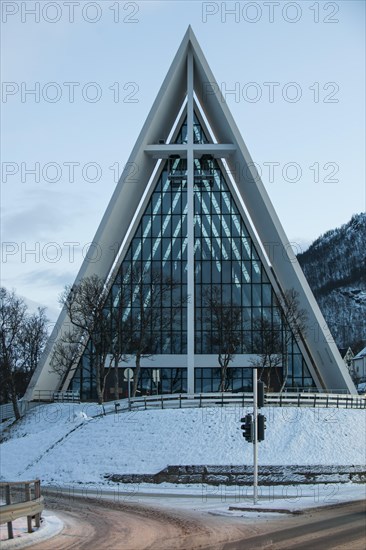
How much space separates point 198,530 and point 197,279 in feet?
136

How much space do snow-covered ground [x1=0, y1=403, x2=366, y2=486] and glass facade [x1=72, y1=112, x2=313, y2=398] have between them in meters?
18.3

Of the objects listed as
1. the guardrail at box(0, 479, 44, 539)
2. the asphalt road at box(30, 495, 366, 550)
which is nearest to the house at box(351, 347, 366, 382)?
the asphalt road at box(30, 495, 366, 550)

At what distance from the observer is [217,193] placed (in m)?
59.4

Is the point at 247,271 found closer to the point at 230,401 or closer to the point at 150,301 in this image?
the point at 150,301

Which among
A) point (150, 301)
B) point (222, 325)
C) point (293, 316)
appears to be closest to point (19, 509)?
point (293, 316)

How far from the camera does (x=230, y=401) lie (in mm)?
38531

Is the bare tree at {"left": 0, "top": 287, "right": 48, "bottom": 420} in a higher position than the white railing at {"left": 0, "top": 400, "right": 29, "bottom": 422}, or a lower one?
higher

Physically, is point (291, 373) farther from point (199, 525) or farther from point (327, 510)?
point (199, 525)

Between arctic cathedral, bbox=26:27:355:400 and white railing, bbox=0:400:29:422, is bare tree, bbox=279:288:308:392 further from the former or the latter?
white railing, bbox=0:400:29:422

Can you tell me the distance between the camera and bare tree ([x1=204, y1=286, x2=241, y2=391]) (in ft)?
169

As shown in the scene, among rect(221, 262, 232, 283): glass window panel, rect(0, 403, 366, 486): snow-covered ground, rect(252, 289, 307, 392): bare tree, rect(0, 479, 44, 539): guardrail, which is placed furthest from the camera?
rect(221, 262, 232, 283): glass window panel

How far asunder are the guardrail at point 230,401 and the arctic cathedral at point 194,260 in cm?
1148

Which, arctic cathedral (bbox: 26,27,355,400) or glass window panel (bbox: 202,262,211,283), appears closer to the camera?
arctic cathedral (bbox: 26,27,355,400)

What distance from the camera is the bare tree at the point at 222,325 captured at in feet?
169
